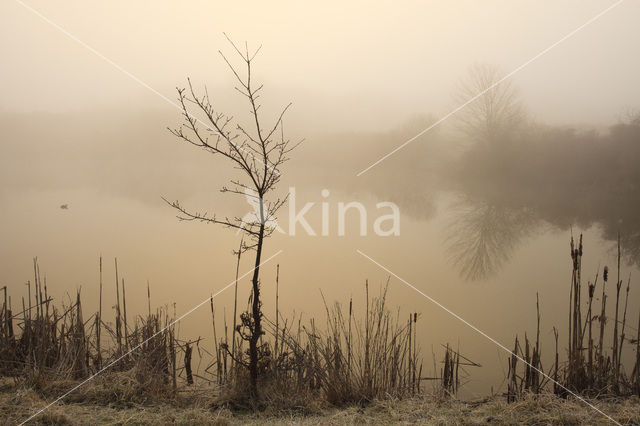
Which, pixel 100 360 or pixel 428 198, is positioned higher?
pixel 428 198

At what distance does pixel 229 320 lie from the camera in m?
5.46

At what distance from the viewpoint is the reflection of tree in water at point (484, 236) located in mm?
8398

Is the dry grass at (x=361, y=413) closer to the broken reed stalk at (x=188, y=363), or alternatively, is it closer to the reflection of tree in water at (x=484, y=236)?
the broken reed stalk at (x=188, y=363)

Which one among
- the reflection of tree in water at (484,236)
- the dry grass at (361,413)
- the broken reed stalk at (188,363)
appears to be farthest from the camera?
the reflection of tree in water at (484,236)

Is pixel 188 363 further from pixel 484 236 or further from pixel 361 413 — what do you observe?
pixel 484 236

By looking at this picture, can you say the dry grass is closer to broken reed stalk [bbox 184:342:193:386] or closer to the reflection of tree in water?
broken reed stalk [bbox 184:342:193:386]

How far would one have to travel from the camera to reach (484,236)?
11.0 meters

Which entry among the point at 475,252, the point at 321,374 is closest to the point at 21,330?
the point at 321,374

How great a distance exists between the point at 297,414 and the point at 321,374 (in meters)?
0.33

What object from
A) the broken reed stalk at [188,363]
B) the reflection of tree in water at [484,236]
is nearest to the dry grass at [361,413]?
A: the broken reed stalk at [188,363]

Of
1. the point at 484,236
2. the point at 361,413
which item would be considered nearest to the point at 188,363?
the point at 361,413

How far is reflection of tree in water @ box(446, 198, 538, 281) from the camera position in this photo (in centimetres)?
840

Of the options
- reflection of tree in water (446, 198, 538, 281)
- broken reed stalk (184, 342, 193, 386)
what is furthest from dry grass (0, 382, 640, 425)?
reflection of tree in water (446, 198, 538, 281)

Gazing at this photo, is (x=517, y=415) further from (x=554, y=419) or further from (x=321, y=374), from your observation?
(x=321, y=374)
